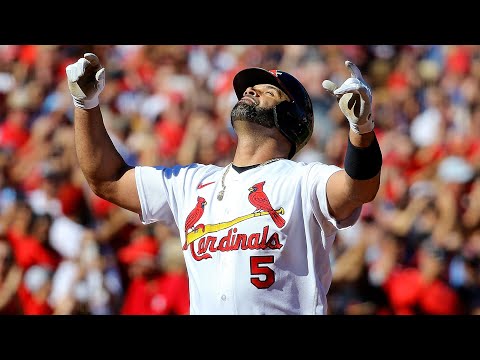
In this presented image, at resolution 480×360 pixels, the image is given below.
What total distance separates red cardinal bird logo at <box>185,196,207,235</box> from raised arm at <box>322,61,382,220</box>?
719 mm

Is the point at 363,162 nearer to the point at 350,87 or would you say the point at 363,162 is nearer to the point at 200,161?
the point at 350,87

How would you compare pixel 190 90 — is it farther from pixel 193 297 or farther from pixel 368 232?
pixel 193 297

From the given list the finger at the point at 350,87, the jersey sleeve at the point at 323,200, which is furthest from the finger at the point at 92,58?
the finger at the point at 350,87

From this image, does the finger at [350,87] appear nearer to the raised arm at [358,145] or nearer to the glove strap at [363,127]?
the raised arm at [358,145]

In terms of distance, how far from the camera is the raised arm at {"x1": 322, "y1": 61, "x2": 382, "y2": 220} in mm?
3734

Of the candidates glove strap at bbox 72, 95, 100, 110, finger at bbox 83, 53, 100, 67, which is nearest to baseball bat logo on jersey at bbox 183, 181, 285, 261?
glove strap at bbox 72, 95, 100, 110

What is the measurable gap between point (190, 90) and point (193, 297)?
4.73 meters

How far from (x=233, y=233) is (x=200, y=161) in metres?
3.86

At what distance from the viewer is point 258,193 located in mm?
4180

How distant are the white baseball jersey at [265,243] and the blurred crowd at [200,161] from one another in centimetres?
258

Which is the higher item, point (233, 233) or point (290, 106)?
point (290, 106)

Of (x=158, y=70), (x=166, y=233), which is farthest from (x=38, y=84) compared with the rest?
(x=166, y=233)

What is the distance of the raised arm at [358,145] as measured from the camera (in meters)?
3.73

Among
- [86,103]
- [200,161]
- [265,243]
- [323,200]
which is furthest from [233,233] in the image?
[200,161]
